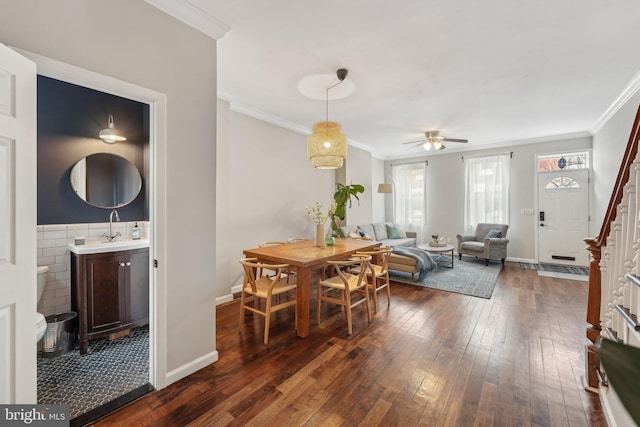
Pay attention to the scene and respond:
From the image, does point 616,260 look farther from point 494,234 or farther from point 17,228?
point 494,234

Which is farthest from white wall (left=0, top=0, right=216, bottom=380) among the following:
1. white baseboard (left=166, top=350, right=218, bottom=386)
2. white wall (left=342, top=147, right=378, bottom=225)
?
white wall (left=342, top=147, right=378, bottom=225)

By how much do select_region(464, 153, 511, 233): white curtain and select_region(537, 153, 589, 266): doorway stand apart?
640 mm

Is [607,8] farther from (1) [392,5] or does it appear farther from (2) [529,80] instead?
(1) [392,5]

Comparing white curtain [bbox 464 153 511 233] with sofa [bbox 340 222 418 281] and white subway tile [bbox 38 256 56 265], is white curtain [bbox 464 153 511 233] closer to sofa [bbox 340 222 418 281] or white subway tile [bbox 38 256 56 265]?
sofa [bbox 340 222 418 281]

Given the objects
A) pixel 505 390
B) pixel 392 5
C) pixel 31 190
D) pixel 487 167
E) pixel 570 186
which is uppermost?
pixel 392 5

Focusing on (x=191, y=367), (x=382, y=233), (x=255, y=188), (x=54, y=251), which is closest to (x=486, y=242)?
(x=382, y=233)

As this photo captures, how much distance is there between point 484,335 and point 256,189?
11.3 feet

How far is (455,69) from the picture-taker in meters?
2.92

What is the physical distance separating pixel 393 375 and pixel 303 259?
4.18 ft

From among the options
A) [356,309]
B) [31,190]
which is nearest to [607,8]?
[356,309]

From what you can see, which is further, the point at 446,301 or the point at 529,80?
the point at 446,301

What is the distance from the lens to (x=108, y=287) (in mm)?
2488

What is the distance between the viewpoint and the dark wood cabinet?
7.79ft

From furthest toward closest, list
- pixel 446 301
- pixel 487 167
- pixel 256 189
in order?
pixel 487 167, pixel 256 189, pixel 446 301
